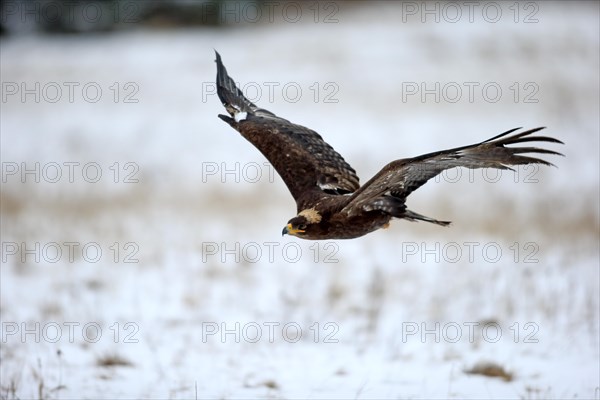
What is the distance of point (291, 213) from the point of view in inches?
446

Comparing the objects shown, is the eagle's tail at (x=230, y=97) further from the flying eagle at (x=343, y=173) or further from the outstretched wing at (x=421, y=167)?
the outstretched wing at (x=421, y=167)

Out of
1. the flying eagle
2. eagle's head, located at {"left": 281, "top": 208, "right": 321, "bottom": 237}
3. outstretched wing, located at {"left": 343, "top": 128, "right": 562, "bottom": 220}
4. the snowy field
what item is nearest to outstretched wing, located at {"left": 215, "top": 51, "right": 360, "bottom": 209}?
the flying eagle

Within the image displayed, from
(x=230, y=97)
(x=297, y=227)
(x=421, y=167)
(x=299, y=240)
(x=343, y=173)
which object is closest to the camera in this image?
(x=421, y=167)

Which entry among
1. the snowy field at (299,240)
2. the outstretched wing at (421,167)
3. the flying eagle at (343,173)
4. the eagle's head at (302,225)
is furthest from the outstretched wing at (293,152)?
the snowy field at (299,240)

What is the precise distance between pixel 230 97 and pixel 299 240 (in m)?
4.53

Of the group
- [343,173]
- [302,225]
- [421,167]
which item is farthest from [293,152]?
[421,167]

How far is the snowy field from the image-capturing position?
6.54m

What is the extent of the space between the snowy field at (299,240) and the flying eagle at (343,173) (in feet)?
4.98

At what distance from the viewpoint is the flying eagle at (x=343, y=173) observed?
450 centimetres

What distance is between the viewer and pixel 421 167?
464 centimetres

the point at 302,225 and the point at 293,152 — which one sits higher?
the point at 293,152

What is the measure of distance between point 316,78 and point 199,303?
392 inches

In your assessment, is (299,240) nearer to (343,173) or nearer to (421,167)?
(343,173)

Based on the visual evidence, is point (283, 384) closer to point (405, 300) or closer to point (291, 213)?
point (405, 300)
